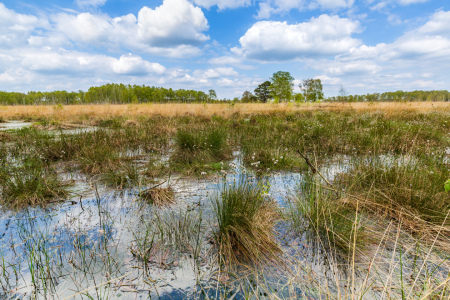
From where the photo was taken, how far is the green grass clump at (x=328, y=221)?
201 centimetres

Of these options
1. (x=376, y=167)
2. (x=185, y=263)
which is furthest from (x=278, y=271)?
(x=376, y=167)

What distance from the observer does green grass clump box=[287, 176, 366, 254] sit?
6.61 feet

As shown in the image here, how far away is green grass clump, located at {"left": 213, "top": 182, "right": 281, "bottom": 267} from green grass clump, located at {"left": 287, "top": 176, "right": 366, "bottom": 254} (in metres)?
0.33

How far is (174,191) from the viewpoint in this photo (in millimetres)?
3422

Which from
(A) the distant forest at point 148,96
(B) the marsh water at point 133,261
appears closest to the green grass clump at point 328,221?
(B) the marsh water at point 133,261

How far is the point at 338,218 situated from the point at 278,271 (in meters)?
0.91

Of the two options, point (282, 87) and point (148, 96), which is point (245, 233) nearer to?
point (282, 87)

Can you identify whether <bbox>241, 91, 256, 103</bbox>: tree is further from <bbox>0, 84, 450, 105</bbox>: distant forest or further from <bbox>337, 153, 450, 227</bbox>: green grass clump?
<bbox>337, 153, 450, 227</bbox>: green grass clump

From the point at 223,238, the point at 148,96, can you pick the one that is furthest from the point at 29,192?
the point at 148,96

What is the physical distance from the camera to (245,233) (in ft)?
6.90

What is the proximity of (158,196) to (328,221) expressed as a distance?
Answer: 2.13 m

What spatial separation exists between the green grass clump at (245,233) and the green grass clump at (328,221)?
0.33 metres

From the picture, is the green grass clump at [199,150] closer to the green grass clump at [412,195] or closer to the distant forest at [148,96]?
the green grass clump at [412,195]

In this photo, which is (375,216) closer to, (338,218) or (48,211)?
(338,218)
